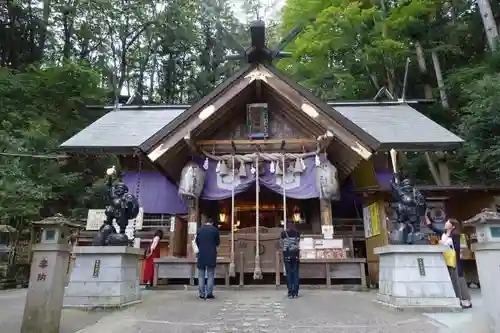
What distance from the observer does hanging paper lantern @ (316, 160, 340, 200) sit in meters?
10.7

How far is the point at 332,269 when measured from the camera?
31.4 ft

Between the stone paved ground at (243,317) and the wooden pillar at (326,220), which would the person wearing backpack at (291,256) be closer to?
the stone paved ground at (243,317)

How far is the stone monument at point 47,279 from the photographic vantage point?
4367mm

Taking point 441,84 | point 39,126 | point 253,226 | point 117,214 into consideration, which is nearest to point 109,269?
point 117,214

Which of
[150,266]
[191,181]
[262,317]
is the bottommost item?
[262,317]

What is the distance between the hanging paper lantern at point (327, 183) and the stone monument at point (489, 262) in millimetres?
6199

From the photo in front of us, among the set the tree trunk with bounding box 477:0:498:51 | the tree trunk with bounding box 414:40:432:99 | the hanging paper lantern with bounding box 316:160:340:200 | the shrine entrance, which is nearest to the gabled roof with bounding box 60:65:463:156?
the hanging paper lantern with bounding box 316:160:340:200

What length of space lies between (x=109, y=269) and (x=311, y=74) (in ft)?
53.1

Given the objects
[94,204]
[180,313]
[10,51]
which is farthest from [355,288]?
[10,51]

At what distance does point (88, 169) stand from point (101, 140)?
881 cm

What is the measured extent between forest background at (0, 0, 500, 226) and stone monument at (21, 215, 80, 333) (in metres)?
8.03

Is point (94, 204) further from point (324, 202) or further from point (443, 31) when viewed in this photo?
point (443, 31)

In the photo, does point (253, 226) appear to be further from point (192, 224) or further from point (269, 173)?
point (192, 224)

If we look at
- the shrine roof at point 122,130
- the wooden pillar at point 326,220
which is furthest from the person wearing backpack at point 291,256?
the shrine roof at point 122,130
